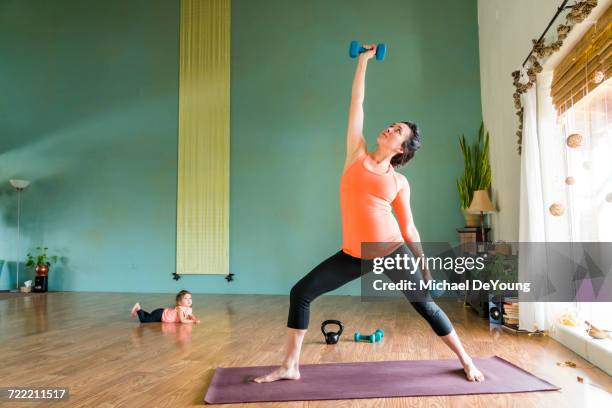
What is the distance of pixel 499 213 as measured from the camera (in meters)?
5.19

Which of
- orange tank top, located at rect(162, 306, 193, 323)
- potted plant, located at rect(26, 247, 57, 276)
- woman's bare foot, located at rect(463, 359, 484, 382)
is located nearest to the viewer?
woman's bare foot, located at rect(463, 359, 484, 382)

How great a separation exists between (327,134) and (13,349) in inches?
170

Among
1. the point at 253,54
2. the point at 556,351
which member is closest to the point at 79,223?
Result: the point at 253,54

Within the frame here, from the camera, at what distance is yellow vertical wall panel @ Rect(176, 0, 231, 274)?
21.2ft

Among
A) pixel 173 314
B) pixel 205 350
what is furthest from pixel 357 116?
pixel 173 314

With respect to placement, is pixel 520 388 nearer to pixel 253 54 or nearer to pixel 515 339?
pixel 515 339

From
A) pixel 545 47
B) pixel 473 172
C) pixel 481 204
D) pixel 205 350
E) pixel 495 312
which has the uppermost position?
pixel 545 47

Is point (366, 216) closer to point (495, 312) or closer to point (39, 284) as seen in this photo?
point (495, 312)

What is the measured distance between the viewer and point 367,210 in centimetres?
226

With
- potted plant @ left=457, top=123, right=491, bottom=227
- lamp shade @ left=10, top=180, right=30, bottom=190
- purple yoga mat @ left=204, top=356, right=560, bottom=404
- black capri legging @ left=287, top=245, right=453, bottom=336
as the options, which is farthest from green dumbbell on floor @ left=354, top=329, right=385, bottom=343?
lamp shade @ left=10, top=180, right=30, bottom=190

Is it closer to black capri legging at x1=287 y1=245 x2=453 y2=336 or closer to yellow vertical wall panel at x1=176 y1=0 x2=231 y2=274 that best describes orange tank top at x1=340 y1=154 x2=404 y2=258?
black capri legging at x1=287 y1=245 x2=453 y2=336

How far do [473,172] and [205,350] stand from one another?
3.99m

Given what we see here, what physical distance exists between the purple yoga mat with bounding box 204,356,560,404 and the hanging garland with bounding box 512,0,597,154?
2003 millimetres

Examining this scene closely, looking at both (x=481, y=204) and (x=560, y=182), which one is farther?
(x=481, y=204)
